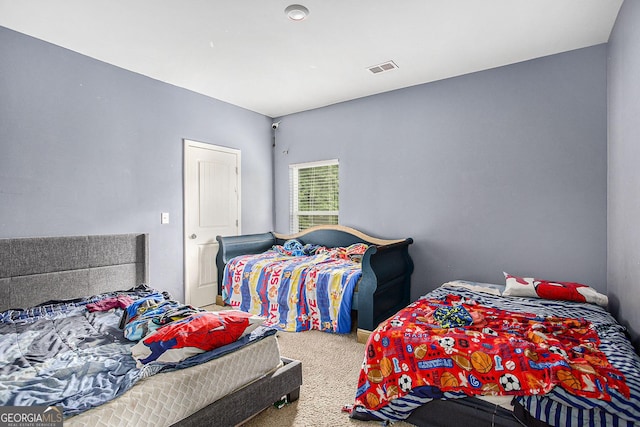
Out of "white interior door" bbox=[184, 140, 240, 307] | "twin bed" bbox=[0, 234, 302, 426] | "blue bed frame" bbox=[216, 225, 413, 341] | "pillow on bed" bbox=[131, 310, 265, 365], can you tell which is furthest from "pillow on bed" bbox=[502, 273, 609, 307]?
"white interior door" bbox=[184, 140, 240, 307]

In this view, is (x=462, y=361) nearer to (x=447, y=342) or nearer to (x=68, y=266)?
(x=447, y=342)

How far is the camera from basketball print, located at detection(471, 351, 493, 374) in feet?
5.42

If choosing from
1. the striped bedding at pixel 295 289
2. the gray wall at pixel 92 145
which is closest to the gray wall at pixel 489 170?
the striped bedding at pixel 295 289

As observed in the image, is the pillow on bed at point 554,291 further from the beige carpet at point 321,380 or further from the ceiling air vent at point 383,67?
the ceiling air vent at point 383,67

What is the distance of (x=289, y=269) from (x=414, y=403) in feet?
6.43

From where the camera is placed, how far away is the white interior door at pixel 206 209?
155 inches

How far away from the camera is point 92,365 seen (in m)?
1.57

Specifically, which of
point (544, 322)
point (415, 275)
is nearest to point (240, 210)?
point (415, 275)

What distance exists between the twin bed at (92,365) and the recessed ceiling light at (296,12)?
2089 millimetres

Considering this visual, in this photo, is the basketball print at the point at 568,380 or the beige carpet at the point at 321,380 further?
the beige carpet at the point at 321,380

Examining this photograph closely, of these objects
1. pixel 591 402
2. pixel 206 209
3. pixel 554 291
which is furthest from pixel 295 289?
pixel 591 402

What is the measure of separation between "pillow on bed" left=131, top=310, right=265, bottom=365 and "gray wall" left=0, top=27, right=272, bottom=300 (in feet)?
6.19

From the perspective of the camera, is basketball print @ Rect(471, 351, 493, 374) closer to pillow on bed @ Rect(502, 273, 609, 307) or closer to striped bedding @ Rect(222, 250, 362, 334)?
pillow on bed @ Rect(502, 273, 609, 307)

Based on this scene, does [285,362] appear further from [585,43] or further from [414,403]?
[585,43]
